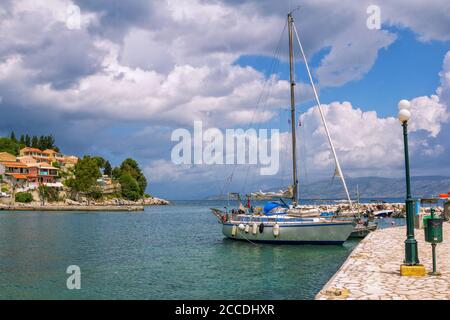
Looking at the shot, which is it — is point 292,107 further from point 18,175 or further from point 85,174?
point 18,175

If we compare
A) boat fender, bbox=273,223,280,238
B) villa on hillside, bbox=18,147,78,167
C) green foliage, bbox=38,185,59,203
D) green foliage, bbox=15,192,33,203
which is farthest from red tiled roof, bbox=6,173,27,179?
boat fender, bbox=273,223,280,238

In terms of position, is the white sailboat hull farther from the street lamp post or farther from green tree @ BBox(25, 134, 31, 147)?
green tree @ BBox(25, 134, 31, 147)

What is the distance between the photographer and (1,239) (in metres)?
43.3

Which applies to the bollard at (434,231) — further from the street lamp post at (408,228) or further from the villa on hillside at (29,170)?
the villa on hillside at (29,170)

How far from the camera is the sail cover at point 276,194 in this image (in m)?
36.8

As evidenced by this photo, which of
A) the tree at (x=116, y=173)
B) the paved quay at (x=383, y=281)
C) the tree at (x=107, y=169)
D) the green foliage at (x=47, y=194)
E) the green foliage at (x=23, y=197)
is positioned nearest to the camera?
the paved quay at (x=383, y=281)

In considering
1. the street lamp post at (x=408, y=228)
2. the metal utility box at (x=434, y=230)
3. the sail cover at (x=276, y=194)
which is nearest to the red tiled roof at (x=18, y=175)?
the sail cover at (x=276, y=194)

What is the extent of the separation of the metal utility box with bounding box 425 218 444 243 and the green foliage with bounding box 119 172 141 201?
516ft

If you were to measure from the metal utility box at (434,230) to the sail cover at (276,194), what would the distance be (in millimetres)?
22840

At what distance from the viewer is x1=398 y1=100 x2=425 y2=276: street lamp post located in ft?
46.2

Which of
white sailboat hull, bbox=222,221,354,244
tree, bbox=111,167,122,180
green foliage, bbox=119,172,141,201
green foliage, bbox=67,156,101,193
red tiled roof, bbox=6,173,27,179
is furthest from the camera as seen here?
tree, bbox=111,167,122,180

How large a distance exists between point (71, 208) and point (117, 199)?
115ft

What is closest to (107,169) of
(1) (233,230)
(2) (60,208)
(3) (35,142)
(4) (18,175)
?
(3) (35,142)
